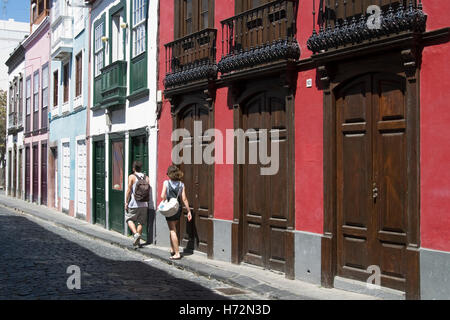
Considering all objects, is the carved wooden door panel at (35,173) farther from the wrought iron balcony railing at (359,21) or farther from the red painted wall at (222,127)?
the wrought iron balcony railing at (359,21)

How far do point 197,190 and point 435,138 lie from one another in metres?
6.06

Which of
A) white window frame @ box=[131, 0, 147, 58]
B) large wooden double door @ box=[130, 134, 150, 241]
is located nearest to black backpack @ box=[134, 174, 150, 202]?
large wooden double door @ box=[130, 134, 150, 241]

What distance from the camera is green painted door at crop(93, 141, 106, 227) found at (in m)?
17.3

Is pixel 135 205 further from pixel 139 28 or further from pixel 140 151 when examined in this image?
pixel 139 28

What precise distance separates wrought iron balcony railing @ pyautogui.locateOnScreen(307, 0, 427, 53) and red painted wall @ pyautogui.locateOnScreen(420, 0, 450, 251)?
0.21m

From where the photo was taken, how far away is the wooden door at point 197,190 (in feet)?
37.9

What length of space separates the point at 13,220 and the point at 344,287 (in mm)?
13867

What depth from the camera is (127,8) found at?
15.5m

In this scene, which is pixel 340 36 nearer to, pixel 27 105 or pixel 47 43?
pixel 47 43

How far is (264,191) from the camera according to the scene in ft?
32.6

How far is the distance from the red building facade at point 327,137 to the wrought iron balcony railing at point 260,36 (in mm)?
23

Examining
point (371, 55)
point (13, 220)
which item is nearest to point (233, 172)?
point (371, 55)

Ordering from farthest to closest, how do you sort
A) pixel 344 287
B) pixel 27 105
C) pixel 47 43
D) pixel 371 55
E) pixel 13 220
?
pixel 27 105 → pixel 47 43 → pixel 13 220 → pixel 344 287 → pixel 371 55
